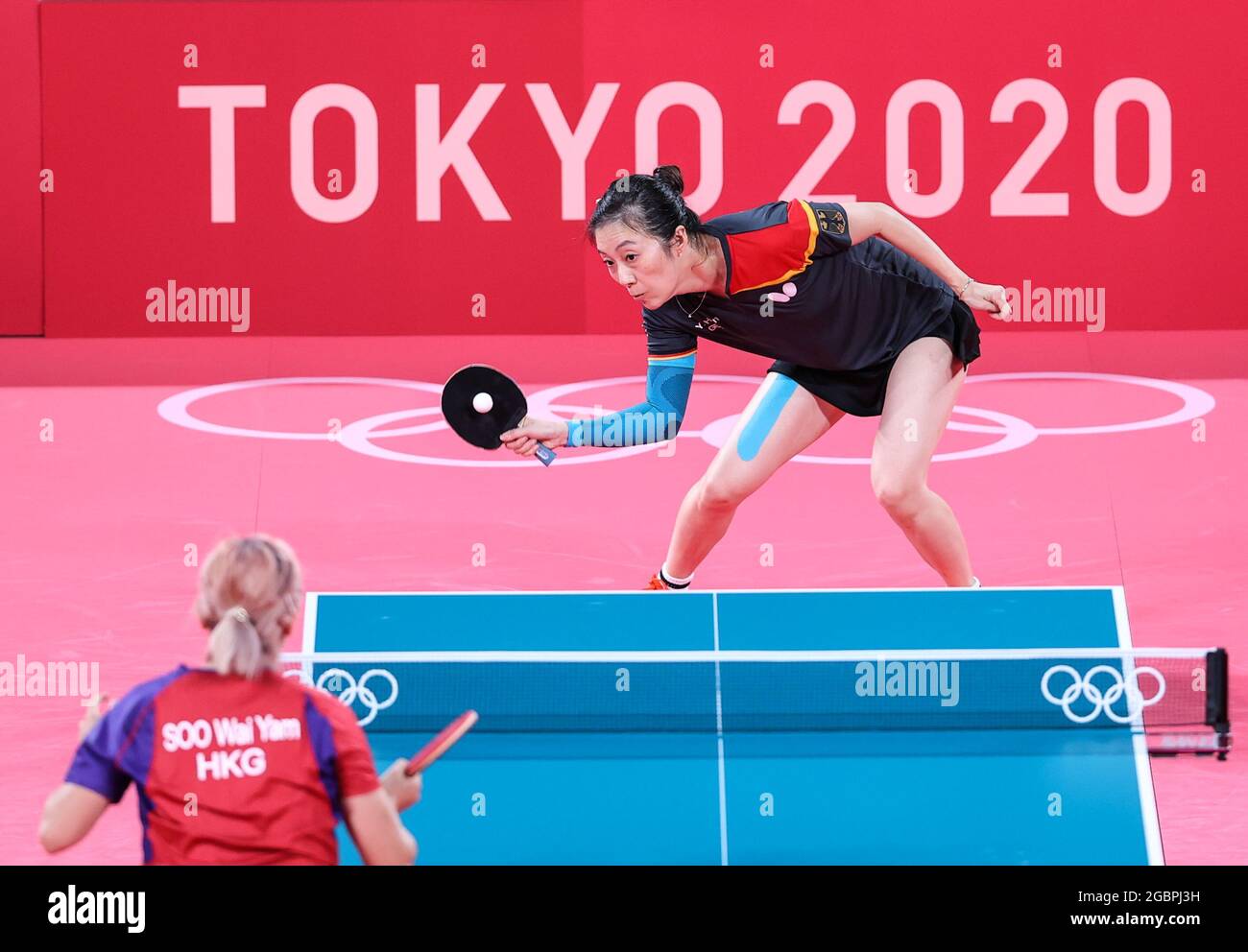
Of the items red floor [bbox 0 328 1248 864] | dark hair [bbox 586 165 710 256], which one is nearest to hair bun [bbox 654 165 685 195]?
dark hair [bbox 586 165 710 256]

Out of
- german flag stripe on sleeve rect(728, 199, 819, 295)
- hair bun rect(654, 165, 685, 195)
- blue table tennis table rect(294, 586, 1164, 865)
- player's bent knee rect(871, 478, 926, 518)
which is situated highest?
hair bun rect(654, 165, 685, 195)

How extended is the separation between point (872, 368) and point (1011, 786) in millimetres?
1628

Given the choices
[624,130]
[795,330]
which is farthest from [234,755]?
[624,130]

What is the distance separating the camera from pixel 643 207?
4.59 m

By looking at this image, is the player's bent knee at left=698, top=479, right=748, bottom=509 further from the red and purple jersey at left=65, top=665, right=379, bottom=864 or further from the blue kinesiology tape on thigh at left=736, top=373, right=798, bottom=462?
Answer: the red and purple jersey at left=65, top=665, right=379, bottom=864

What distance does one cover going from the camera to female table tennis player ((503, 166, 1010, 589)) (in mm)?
4652

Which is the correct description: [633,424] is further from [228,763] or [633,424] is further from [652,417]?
[228,763]

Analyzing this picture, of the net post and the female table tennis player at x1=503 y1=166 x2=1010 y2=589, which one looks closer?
the net post

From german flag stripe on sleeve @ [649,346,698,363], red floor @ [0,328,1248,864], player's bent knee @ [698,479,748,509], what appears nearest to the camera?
german flag stripe on sleeve @ [649,346,698,363]

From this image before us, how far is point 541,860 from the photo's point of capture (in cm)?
371

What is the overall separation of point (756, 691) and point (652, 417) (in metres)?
1.02

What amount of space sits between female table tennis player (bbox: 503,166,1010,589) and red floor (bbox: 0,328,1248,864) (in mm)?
1113

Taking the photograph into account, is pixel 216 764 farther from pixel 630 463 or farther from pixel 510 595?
pixel 630 463
